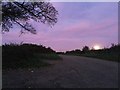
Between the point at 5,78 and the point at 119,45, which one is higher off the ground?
the point at 119,45

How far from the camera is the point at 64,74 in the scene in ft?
43.9

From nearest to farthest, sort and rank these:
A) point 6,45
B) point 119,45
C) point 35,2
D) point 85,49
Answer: point 35,2, point 6,45, point 119,45, point 85,49

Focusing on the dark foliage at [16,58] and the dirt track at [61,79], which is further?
the dark foliage at [16,58]

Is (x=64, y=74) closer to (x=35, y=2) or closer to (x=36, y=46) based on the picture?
(x=35, y=2)

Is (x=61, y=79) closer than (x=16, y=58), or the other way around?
(x=61, y=79)

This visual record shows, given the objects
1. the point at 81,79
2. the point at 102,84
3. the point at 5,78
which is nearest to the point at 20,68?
the point at 5,78

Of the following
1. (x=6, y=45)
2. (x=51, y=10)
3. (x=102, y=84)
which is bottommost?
(x=102, y=84)

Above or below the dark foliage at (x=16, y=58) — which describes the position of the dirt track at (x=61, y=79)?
below

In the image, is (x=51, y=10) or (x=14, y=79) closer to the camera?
(x=14, y=79)

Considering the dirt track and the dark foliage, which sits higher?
the dark foliage

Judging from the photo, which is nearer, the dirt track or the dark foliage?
the dirt track

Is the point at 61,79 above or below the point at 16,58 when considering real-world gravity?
below

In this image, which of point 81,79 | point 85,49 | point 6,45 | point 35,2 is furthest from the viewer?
point 85,49

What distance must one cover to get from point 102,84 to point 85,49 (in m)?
23.2
